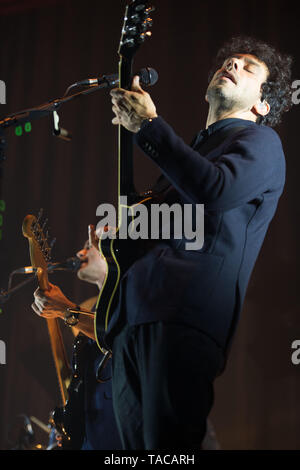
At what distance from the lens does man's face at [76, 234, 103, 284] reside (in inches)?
77.2

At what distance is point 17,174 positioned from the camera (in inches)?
159

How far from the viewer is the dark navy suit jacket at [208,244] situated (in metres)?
1.08

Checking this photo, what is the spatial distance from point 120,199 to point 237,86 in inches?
20.3

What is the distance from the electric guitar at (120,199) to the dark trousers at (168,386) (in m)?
0.18

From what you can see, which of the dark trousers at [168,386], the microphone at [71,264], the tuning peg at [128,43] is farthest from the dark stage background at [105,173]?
the dark trousers at [168,386]

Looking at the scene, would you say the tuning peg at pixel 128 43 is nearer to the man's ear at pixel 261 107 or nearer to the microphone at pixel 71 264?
the man's ear at pixel 261 107

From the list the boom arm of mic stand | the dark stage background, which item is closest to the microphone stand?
the boom arm of mic stand

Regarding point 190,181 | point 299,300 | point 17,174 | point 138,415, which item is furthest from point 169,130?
point 17,174

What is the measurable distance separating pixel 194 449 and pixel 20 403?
309 cm

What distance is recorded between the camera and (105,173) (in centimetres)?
370

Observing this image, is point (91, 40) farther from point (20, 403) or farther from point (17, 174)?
point (20, 403)

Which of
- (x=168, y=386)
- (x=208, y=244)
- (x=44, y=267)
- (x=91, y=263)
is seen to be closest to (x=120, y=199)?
(x=208, y=244)

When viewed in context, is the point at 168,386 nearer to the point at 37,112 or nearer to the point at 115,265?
the point at 115,265

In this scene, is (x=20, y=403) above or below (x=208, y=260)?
below
